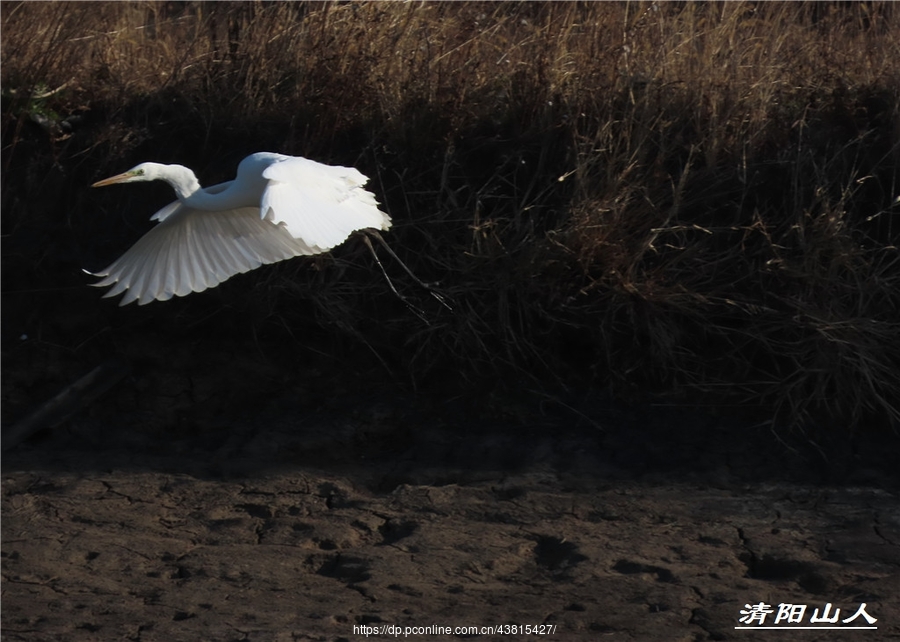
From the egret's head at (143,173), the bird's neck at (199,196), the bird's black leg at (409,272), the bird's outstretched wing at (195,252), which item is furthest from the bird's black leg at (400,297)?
the egret's head at (143,173)

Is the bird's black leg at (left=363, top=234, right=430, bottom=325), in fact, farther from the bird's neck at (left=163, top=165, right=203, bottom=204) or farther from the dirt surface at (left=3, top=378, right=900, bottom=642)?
the bird's neck at (left=163, top=165, right=203, bottom=204)

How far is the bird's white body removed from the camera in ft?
10.8

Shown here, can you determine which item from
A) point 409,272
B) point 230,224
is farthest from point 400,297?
point 230,224

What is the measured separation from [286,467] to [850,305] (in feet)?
7.49

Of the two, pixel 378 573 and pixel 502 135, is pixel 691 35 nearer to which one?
pixel 502 135

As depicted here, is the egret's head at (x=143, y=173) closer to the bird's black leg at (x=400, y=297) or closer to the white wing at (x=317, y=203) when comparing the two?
the white wing at (x=317, y=203)

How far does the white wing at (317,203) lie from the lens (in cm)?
306

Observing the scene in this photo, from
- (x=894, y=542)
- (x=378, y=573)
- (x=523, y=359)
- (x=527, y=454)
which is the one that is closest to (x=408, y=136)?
(x=523, y=359)

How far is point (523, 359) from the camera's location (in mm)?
4371

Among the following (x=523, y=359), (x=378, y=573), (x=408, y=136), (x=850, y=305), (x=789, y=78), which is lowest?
(x=378, y=573)

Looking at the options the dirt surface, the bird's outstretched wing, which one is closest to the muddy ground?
the dirt surface

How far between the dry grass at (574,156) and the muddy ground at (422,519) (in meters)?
0.28

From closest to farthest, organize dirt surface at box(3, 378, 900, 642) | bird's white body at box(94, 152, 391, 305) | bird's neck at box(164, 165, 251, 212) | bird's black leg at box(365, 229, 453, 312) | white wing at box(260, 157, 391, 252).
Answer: dirt surface at box(3, 378, 900, 642)
white wing at box(260, 157, 391, 252)
bird's white body at box(94, 152, 391, 305)
bird's neck at box(164, 165, 251, 212)
bird's black leg at box(365, 229, 453, 312)

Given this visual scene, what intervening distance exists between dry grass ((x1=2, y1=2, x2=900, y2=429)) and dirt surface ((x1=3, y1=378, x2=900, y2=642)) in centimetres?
31
